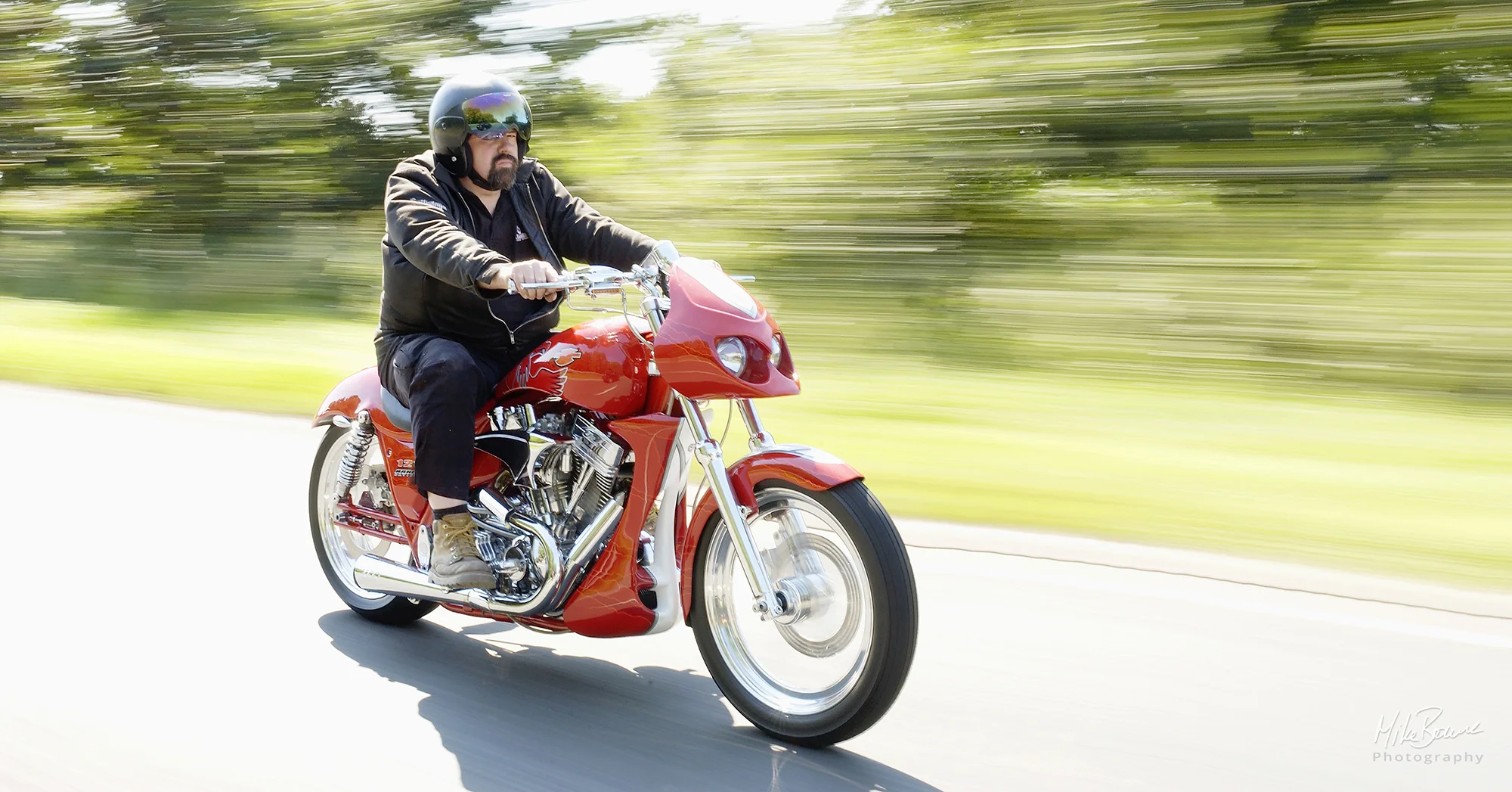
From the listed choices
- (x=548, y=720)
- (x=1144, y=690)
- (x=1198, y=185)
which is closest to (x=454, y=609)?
(x=548, y=720)

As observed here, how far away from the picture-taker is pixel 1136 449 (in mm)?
7062

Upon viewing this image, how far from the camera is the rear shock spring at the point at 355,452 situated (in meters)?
4.44

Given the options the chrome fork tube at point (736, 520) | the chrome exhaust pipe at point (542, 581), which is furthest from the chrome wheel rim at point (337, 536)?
the chrome fork tube at point (736, 520)

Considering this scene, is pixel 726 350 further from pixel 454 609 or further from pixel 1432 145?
pixel 1432 145

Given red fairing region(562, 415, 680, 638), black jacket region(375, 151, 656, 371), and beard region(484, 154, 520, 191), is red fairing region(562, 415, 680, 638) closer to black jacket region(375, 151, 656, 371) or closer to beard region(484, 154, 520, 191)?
black jacket region(375, 151, 656, 371)

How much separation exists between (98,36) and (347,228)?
8333mm

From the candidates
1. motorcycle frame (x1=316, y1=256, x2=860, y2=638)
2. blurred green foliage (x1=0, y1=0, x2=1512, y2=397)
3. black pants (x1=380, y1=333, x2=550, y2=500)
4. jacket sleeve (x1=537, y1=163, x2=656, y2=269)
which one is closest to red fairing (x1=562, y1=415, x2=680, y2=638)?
motorcycle frame (x1=316, y1=256, x2=860, y2=638)

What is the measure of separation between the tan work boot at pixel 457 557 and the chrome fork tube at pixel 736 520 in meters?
0.86

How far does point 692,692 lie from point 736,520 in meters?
0.66

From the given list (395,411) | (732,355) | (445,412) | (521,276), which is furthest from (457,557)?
(732,355)

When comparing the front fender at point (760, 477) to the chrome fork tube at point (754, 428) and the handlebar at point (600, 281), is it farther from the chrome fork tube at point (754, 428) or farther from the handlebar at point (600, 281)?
the handlebar at point (600, 281)

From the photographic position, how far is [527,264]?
3.45 m

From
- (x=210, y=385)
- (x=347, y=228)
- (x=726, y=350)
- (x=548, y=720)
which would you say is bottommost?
(x=347, y=228)

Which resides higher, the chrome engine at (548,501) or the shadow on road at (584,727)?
the chrome engine at (548,501)
